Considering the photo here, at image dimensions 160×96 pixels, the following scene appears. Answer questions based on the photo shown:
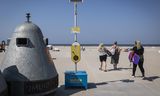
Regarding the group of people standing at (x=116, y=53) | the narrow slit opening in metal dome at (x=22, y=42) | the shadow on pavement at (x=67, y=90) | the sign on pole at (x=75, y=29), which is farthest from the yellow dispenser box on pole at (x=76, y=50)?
the group of people standing at (x=116, y=53)

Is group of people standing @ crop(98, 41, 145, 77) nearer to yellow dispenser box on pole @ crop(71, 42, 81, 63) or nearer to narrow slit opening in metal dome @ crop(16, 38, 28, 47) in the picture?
yellow dispenser box on pole @ crop(71, 42, 81, 63)

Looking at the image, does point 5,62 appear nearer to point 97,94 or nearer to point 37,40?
point 37,40

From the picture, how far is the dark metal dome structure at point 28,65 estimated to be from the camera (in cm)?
830

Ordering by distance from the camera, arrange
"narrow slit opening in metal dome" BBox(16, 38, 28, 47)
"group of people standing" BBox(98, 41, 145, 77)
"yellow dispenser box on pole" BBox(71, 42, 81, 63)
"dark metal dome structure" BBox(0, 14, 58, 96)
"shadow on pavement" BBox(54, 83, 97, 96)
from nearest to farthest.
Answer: "dark metal dome structure" BBox(0, 14, 58, 96), "narrow slit opening in metal dome" BBox(16, 38, 28, 47), "shadow on pavement" BBox(54, 83, 97, 96), "yellow dispenser box on pole" BBox(71, 42, 81, 63), "group of people standing" BBox(98, 41, 145, 77)

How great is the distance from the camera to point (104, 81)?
12445 millimetres

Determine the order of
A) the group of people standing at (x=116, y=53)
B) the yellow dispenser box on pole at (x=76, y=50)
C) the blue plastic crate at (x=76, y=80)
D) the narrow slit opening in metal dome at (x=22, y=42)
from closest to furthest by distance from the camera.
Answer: the narrow slit opening in metal dome at (x=22, y=42)
the blue plastic crate at (x=76, y=80)
the yellow dispenser box on pole at (x=76, y=50)
the group of people standing at (x=116, y=53)

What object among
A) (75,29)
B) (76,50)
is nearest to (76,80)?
(76,50)

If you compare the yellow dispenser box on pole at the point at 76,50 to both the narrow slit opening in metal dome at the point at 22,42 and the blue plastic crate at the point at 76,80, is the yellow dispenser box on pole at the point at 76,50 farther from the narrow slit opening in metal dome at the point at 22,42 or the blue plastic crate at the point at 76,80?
the narrow slit opening in metal dome at the point at 22,42

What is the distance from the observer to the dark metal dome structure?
27.2 ft

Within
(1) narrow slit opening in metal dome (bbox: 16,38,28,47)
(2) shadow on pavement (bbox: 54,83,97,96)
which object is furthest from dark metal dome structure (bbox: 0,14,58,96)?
(2) shadow on pavement (bbox: 54,83,97,96)

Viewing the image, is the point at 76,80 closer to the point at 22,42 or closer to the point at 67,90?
the point at 67,90

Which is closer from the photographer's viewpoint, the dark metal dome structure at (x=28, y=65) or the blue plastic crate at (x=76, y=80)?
the dark metal dome structure at (x=28, y=65)

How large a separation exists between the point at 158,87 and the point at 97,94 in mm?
2843

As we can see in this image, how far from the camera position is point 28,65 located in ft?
28.1
